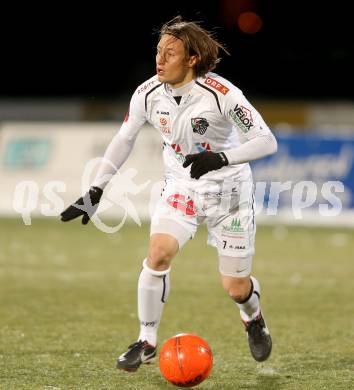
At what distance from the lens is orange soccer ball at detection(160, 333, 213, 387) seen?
5.38m

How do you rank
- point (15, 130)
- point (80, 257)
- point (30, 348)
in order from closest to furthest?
point (30, 348) → point (80, 257) → point (15, 130)

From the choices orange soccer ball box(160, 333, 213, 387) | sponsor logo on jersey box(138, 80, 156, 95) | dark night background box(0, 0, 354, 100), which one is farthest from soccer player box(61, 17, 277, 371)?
dark night background box(0, 0, 354, 100)

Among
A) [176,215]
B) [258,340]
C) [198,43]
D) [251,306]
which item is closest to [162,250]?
[176,215]

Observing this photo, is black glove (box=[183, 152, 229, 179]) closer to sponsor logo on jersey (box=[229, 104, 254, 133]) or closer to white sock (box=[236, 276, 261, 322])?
sponsor logo on jersey (box=[229, 104, 254, 133])

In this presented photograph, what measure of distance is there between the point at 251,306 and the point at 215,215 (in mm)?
734

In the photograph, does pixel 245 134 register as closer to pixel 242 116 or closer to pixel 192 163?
pixel 242 116

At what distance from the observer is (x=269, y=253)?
12.8 meters

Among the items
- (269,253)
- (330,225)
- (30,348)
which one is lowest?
(330,225)

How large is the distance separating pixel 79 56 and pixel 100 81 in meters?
1.59

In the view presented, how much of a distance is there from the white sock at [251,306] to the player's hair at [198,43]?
61.7 inches

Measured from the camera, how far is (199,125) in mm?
5914

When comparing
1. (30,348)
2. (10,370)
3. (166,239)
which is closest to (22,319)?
(30,348)

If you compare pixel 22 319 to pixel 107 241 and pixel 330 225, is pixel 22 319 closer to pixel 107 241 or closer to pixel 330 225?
pixel 107 241

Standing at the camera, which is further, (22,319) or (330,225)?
(330,225)
